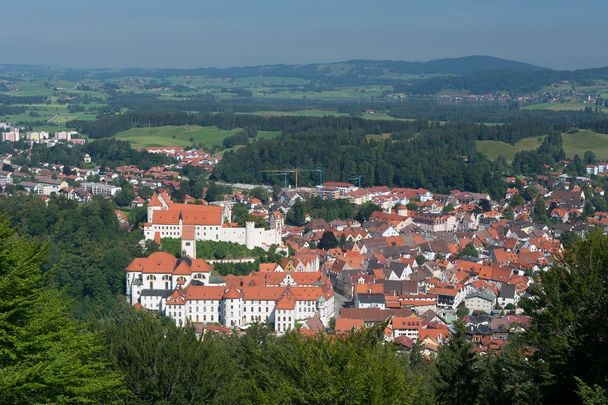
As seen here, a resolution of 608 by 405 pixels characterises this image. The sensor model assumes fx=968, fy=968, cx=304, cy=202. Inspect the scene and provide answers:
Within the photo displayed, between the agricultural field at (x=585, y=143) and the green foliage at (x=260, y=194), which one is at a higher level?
the agricultural field at (x=585, y=143)

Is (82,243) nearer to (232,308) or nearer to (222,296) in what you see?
(222,296)

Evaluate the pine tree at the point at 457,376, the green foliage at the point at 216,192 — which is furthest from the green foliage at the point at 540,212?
the pine tree at the point at 457,376

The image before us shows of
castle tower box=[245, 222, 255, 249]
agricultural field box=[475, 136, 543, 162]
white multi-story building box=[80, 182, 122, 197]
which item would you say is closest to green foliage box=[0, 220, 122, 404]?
castle tower box=[245, 222, 255, 249]

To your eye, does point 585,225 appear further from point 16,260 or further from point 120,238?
point 16,260

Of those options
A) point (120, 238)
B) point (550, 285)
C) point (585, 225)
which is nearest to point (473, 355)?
point (550, 285)

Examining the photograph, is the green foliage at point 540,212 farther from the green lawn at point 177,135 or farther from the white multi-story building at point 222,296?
the green lawn at point 177,135

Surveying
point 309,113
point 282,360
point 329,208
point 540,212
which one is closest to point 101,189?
point 329,208

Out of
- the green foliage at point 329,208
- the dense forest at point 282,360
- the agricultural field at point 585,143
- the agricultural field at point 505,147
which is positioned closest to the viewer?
the dense forest at point 282,360
